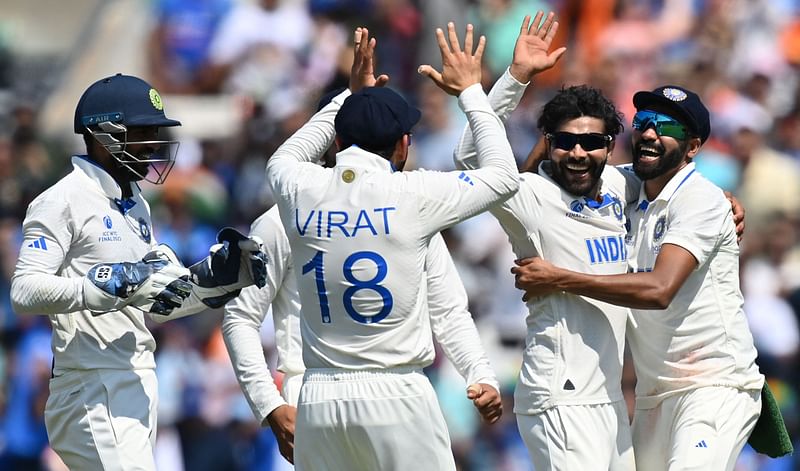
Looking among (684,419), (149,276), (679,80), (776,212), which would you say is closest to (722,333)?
(684,419)

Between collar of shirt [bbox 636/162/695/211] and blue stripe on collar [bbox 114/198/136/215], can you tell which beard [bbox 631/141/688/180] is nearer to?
collar of shirt [bbox 636/162/695/211]

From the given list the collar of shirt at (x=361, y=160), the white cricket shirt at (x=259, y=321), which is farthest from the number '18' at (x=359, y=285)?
the white cricket shirt at (x=259, y=321)

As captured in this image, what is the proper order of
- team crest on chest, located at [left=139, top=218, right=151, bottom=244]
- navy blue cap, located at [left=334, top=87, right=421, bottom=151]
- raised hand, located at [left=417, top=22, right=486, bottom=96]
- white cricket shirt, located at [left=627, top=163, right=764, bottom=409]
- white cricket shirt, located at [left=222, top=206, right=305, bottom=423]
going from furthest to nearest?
white cricket shirt, located at [left=222, top=206, right=305, bottom=423] → white cricket shirt, located at [left=627, top=163, right=764, bottom=409] → team crest on chest, located at [left=139, top=218, right=151, bottom=244] → raised hand, located at [left=417, top=22, right=486, bottom=96] → navy blue cap, located at [left=334, top=87, right=421, bottom=151]

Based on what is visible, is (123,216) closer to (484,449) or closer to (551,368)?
(551,368)

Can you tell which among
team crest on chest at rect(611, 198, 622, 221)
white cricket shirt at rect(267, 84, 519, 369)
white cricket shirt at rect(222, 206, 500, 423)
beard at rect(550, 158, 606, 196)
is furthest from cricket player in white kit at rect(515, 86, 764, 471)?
white cricket shirt at rect(267, 84, 519, 369)

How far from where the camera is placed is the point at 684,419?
20.6 feet

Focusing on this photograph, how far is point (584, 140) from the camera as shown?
20.9ft

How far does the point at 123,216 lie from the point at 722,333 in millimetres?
2781

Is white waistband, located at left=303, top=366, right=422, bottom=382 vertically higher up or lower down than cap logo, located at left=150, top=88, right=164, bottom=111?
lower down

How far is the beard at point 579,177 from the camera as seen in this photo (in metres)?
6.41

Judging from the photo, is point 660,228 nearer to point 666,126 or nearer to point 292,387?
point 666,126

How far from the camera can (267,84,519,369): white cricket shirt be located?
5.60 meters

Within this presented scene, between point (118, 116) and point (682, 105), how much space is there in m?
2.60

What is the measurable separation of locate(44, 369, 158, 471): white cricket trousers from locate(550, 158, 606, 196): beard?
2133mm
